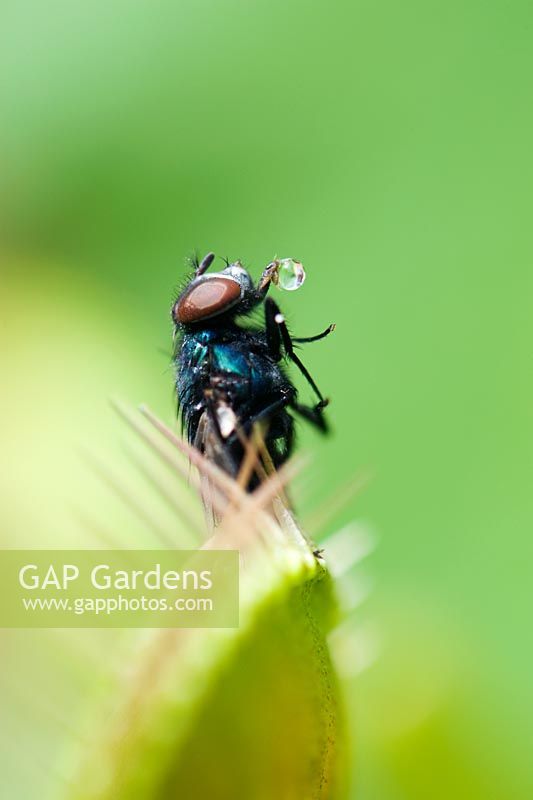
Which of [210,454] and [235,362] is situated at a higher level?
[235,362]

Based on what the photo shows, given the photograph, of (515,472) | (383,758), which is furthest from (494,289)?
(383,758)

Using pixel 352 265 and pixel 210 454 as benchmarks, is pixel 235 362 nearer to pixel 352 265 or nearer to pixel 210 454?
pixel 210 454

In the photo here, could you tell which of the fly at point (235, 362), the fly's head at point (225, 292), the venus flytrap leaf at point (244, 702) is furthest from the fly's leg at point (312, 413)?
the venus flytrap leaf at point (244, 702)

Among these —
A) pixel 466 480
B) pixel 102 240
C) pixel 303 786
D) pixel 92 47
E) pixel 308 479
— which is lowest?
pixel 303 786

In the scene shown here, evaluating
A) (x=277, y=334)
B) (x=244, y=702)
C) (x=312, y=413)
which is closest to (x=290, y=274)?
(x=277, y=334)

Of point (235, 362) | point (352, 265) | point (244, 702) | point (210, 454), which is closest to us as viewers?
point (244, 702)

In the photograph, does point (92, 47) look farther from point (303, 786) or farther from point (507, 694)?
Answer: point (303, 786)
